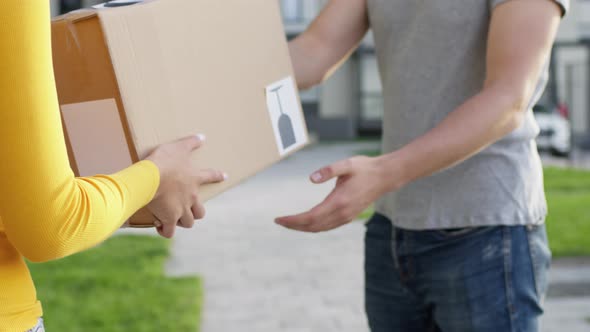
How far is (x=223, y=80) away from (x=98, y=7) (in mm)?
320

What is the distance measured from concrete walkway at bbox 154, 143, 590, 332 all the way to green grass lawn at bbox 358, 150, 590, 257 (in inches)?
18.4

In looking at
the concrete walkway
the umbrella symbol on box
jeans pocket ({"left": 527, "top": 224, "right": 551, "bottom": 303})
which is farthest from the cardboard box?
the concrete walkway

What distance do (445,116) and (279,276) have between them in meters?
4.85

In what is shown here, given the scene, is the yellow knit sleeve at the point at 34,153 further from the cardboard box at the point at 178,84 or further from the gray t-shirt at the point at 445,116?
the gray t-shirt at the point at 445,116

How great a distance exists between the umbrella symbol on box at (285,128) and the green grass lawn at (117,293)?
3.38 m

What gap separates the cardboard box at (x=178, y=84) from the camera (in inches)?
69.9

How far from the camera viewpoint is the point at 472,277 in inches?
87.9

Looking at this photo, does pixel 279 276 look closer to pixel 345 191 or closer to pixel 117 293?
pixel 117 293

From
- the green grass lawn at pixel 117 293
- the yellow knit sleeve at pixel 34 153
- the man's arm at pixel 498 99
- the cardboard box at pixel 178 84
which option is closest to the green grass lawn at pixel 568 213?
the green grass lawn at pixel 117 293

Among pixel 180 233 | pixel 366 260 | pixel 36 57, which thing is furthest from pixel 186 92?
pixel 180 233

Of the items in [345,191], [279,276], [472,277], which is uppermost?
[345,191]

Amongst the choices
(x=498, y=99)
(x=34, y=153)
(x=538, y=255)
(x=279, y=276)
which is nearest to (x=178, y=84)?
(x=34, y=153)

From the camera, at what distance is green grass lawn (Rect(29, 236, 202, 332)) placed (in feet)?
18.2

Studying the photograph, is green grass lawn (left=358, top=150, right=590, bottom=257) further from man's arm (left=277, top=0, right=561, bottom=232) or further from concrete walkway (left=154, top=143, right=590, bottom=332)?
man's arm (left=277, top=0, right=561, bottom=232)
